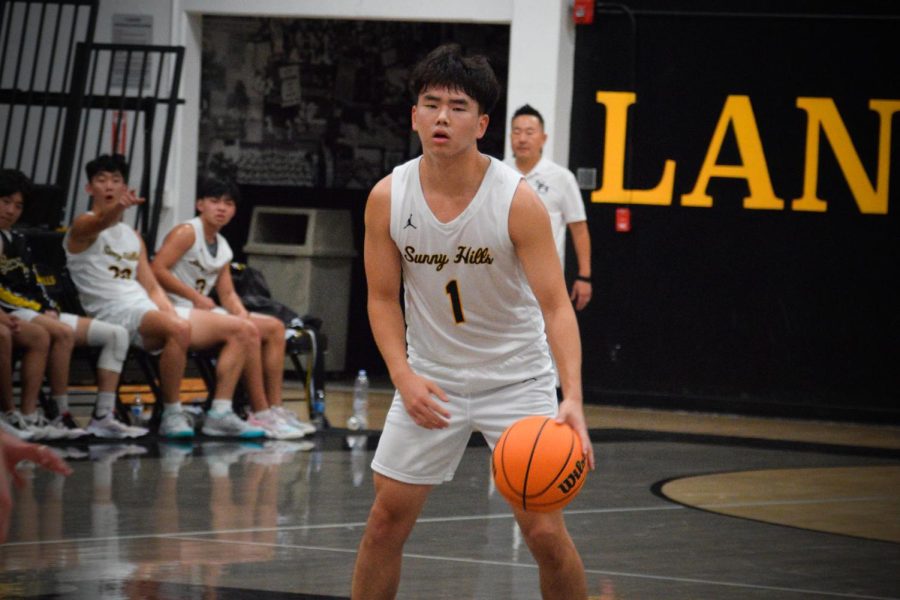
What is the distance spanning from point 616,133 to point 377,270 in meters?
7.90

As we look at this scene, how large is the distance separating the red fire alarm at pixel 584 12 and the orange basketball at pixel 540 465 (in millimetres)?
8243

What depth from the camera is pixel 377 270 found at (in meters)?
4.41

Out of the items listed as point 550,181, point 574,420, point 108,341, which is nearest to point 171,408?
point 108,341

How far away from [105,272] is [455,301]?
522 cm

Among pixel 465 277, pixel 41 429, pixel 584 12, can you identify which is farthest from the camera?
pixel 584 12

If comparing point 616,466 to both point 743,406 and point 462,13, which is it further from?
point 462,13

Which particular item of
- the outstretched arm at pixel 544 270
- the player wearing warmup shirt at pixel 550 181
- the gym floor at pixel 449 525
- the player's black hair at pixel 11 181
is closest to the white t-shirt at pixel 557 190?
the player wearing warmup shirt at pixel 550 181

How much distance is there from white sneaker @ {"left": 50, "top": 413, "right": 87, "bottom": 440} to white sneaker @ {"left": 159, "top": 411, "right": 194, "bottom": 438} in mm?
483

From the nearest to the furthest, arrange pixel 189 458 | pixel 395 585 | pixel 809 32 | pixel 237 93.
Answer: pixel 395 585 < pixel 189 458 < pixel 809 32 < pixel 237 93

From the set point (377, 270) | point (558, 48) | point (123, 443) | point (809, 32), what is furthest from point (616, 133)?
point (377, 270)

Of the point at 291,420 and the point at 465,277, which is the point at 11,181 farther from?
the point at 465,277

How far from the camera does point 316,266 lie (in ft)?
43.4

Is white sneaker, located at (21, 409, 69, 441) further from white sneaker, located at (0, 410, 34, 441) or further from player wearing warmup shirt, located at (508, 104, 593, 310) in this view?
player wearing warmup shirt, located at (508, 104, 593, 310)

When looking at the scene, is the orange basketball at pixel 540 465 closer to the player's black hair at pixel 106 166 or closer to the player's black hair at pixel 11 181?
the player's black hair at pixel 11 181
